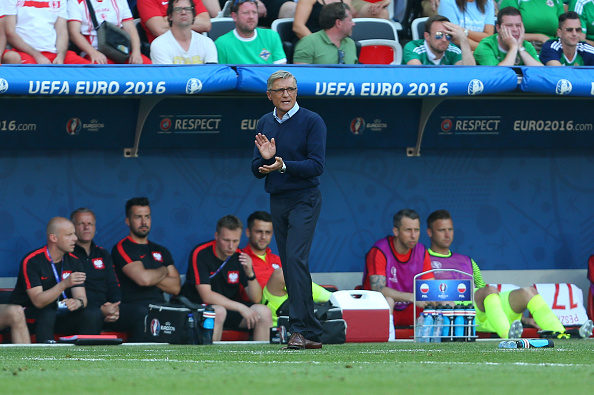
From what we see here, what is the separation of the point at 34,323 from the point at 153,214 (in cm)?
173

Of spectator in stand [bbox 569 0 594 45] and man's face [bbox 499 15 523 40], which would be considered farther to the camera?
spectator in stand [bbox 569 0 594 45]

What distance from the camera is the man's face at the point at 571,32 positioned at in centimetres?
1091

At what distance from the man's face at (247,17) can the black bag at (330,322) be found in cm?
280

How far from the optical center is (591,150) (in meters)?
11.6

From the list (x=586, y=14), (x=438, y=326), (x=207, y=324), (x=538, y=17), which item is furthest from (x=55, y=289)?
(x=586, y=14)

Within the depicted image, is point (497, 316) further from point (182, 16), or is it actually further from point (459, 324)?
point (182, 16)

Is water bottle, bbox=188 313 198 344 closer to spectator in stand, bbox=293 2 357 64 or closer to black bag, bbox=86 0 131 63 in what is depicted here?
black bag, bbox=86 0 131 63

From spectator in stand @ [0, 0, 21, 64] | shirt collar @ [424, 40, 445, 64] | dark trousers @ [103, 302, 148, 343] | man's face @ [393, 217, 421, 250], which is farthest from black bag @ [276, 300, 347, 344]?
spectator in stand @ [0, 0, 21, 64]

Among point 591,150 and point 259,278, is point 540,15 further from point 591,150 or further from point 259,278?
point 259,278

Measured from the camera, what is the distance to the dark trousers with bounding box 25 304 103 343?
910 centimetres

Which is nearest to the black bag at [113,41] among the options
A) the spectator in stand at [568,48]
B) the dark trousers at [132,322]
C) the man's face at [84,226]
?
the man's face at [84,226]

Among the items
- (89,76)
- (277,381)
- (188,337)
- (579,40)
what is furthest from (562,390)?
(579,40)

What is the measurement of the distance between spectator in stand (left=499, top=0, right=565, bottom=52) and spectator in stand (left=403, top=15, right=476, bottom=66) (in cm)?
132

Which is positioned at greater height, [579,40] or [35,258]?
[579,40]
